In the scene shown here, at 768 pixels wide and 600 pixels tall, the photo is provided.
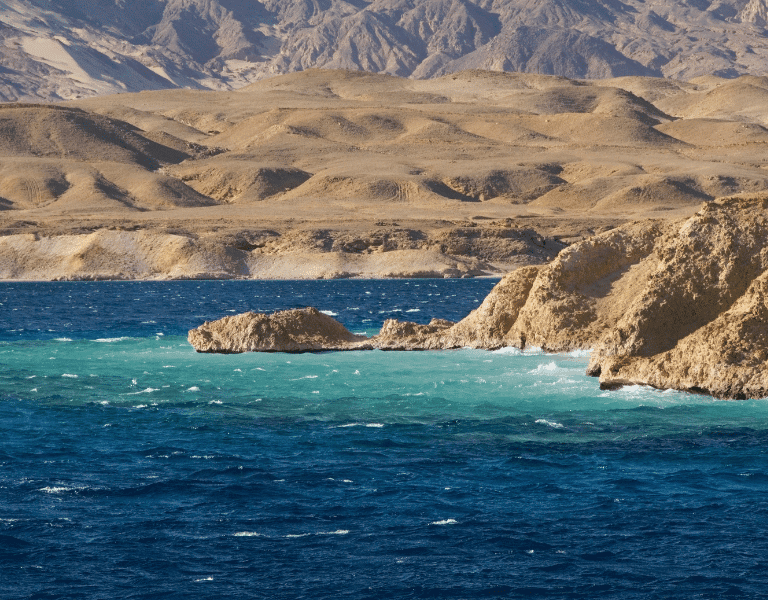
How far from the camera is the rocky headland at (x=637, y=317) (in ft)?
81.9

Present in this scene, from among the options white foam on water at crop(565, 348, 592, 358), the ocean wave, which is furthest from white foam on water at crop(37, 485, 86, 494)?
white foam on water at crop(565, 348, 592, 358)

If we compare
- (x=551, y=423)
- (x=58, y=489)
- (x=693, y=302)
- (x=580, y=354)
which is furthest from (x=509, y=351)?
(x=58, y=489)

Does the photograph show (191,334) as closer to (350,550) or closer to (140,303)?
(350,550)

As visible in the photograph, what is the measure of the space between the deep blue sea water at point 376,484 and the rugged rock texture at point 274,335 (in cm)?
307

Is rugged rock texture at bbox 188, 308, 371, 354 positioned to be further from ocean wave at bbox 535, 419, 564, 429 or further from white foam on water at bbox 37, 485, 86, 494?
white foam on water at bbox 37, 485, 86, 494

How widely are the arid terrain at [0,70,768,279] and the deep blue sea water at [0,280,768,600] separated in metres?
68.2

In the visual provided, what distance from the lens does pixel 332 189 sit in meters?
147

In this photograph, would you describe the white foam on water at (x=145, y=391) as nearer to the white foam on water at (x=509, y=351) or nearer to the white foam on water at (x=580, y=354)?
the white foam on water at (x=509, y=351)

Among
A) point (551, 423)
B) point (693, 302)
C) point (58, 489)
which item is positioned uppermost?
point (693, 302)

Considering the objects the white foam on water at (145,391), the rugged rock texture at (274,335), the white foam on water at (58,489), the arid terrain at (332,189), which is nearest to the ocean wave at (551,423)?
the white foam on water at (58,489)

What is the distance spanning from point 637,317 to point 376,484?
433 inches

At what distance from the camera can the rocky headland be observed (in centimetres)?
2495

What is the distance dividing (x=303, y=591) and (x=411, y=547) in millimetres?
1916

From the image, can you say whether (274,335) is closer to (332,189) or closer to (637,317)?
(637,317)
